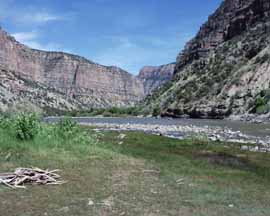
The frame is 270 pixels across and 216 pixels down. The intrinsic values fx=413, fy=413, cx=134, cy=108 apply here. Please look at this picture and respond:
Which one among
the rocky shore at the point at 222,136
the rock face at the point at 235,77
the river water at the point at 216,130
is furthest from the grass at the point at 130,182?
the rock face at the point at 235,77

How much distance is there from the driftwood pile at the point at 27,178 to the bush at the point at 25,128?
8.24 meters

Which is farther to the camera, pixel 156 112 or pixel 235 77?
pixel 156 112

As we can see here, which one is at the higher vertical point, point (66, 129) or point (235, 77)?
point (235, 77)

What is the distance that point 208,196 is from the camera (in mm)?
12055

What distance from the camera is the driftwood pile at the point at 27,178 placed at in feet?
43.7

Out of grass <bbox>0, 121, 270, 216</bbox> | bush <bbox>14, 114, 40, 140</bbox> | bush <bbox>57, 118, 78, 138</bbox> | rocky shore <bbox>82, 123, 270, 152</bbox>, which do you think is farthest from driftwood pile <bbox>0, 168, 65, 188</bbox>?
rocky shore <bbox>82, 123, 270, 152</bbox>

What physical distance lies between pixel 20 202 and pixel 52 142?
37.1ft

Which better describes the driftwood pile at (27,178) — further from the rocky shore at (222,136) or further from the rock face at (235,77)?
the rock face at (235,77)

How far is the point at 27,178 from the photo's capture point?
44.8 ft

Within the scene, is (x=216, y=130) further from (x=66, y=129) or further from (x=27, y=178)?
(x=27, y=178)

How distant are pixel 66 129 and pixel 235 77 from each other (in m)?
91.4

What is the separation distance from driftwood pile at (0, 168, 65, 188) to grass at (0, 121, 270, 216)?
0.51 m

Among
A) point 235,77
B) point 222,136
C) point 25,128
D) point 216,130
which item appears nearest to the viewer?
point 25,128

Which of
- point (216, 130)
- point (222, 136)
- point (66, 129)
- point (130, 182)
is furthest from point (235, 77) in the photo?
point (130, 182)
